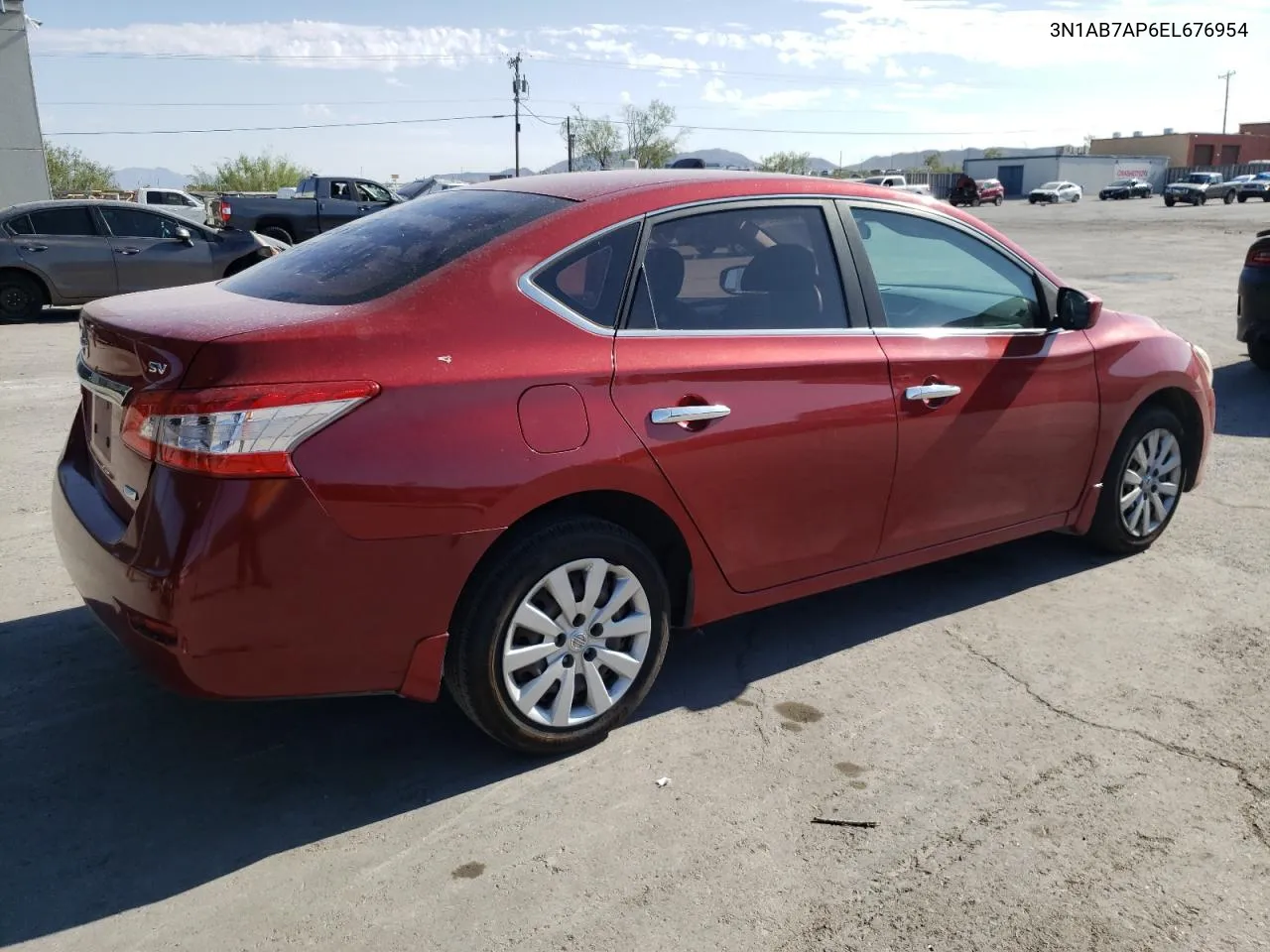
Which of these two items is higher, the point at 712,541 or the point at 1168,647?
the point at 712,541

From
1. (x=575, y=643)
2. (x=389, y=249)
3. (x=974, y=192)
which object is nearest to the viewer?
(x=575, y=643)

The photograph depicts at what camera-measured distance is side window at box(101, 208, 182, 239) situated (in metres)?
13.7

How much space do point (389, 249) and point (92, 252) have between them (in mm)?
11847

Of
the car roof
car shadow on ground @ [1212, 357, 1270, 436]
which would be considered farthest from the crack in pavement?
car shadow on ground @ [1212, 357, 1270, 436]

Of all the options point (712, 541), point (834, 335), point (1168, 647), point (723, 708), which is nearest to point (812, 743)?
point (723, 708)

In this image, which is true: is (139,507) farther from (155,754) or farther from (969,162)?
(969,162)

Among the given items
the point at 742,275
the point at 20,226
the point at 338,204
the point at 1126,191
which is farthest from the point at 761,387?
the point at 1126,191

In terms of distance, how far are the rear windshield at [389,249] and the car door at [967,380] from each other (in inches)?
51.3

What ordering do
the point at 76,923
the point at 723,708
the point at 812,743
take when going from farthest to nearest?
the point at 723,708 < the point at 812,743 < the point at 76,923

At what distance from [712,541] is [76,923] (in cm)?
202

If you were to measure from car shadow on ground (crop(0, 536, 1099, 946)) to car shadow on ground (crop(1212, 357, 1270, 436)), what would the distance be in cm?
476

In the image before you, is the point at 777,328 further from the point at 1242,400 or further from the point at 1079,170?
the point at 1079,170

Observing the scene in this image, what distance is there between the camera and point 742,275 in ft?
12.3

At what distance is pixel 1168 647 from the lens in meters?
4.24
